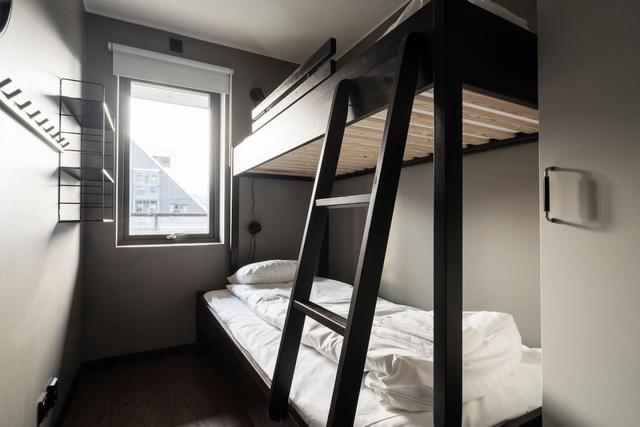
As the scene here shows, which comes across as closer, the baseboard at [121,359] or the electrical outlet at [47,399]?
the electrical outlet at [47,399]

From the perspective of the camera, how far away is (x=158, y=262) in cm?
263

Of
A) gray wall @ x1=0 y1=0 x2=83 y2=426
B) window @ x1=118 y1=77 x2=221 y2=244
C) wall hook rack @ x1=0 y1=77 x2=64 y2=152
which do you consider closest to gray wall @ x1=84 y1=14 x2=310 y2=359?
window @ x1=118 y1=77 x2=221 y2=244

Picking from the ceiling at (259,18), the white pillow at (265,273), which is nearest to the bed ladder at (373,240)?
the white pillow at (265,273)

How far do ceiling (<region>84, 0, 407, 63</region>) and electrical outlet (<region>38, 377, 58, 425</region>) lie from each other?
240 centimetres

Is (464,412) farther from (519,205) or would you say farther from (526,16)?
(526,16)

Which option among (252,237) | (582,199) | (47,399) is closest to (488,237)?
(582,199)

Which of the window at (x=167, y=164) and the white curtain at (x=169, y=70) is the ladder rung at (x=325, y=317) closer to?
the window at (x=167, y=164)

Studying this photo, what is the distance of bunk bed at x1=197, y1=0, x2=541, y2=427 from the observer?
30.9 inches

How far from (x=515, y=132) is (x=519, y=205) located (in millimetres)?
349

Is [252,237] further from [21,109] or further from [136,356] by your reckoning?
[21,109]

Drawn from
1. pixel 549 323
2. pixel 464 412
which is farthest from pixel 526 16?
pixel 464 412

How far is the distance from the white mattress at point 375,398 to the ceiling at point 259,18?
7.40ft

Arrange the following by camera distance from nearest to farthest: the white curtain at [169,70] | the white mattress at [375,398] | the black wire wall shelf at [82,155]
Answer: the white mattress at [375,398] → the black wire wall shelf at [82,155] → the white curtain at [169,70]

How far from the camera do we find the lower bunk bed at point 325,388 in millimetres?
946
